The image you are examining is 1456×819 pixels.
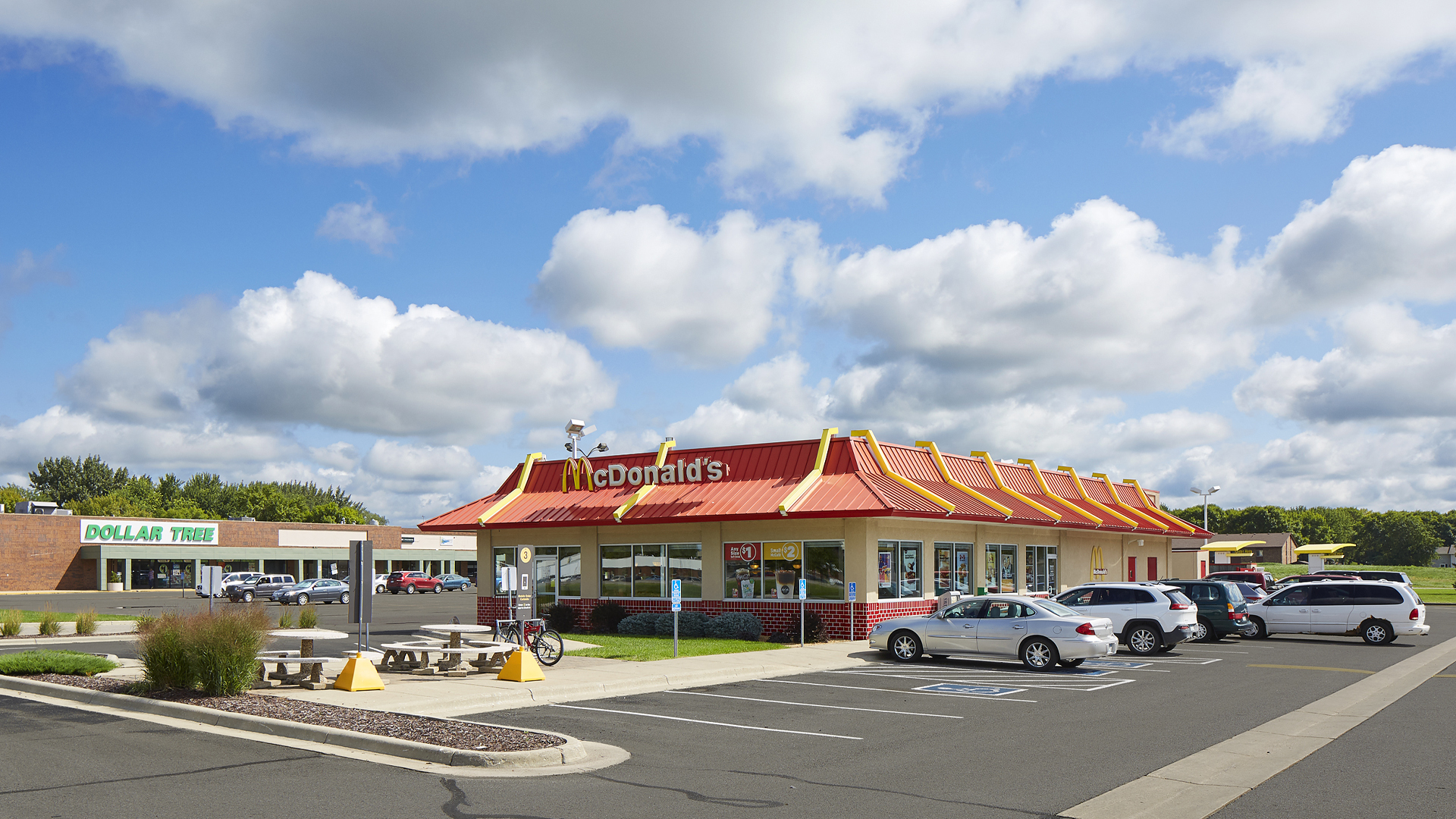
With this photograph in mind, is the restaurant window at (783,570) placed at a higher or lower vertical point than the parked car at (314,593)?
higher

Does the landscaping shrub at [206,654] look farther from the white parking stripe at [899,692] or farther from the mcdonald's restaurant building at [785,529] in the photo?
the mcdonald's restaurant building at [785,529]

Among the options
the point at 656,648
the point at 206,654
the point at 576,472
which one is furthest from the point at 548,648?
the point at 576,472

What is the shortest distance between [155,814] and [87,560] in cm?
6802

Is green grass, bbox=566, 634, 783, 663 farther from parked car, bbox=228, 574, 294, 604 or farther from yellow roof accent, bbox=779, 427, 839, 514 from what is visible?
parked car, bbox=228, 574, 294, 604

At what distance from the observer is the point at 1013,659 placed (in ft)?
69.1

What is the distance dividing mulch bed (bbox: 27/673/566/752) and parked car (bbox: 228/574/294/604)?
44.7 meters

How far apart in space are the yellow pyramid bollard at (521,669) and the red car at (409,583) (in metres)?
56.5

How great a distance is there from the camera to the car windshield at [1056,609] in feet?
66.4

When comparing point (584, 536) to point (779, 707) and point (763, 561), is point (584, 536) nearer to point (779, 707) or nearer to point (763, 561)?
point (763, 561)

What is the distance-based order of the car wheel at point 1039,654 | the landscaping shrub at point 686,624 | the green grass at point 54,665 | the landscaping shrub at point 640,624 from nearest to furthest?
1. the green grass at point 54,665
2. the car wheel at point 1039,654
3. the landscaping shrub at point 686,624
4. the landscaping shrub at point 640,624

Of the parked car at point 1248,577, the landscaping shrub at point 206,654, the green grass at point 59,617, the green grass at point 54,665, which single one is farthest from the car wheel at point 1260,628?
the green grass at point 59,617

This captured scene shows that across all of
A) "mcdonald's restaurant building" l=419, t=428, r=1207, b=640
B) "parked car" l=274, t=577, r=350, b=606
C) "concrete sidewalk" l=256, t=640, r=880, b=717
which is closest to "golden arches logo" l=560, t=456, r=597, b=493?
"mcdonald's restaurant building" l=419, t=428, r=1207, b=640

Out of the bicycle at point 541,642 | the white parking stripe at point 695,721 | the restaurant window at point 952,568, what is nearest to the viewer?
the white parking stripe at point 695,721

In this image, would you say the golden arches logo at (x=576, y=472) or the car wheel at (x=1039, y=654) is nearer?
the car wheel at (x=1039, y=654)
